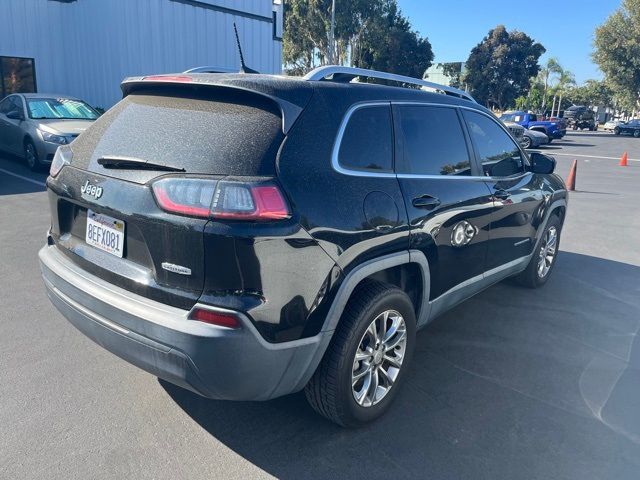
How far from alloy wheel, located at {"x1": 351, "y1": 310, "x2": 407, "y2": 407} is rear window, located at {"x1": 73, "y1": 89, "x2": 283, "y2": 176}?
112 cm

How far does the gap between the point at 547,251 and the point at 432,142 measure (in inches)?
Result: 102

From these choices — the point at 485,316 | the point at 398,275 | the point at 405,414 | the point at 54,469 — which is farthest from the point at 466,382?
the point at 54,469

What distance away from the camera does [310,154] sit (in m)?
2.45

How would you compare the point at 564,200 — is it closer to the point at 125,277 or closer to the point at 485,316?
the point at 485,316

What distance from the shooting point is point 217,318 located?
7.25ft

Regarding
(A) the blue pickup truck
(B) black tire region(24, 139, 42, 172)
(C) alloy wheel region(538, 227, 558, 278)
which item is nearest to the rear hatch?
(C) alloy wheel region(538, 227, 558, 278)

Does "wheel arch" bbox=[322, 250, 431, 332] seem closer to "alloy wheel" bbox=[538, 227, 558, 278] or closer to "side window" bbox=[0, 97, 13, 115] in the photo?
"alloy wheel" bbox=[538, 227, 558, 278]

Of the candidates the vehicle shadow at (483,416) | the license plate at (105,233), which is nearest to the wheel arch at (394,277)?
the vehicle shadow at (483,416)

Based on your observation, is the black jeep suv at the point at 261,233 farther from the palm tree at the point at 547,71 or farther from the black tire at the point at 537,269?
the palm tree at the point at 547,71

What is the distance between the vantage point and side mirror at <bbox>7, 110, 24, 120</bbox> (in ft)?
34.2

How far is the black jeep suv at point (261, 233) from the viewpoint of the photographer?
223 cm

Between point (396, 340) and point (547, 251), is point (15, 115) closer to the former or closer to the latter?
point (547, 251)

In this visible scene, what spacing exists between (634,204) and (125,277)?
10325 millimetres

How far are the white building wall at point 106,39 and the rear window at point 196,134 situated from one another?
53.0 feet
